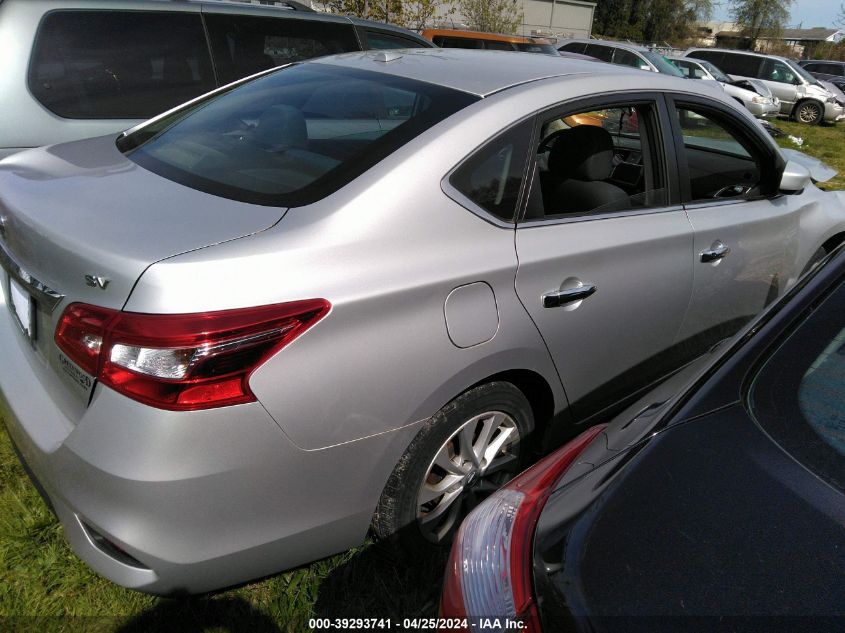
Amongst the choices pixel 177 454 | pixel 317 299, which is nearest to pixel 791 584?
pixel 317 299

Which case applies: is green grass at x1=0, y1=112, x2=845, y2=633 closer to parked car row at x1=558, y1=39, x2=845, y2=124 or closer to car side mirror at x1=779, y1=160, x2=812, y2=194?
car side mirror at x1=779, y1=160, x2=812, y2=194

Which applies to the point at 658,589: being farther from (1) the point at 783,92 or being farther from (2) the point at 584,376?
(1) the point at 783,92

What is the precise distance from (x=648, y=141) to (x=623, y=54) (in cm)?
1457

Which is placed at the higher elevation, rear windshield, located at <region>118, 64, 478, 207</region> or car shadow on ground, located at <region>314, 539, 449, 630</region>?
rear windshield, located at <region>118, 64, 478, 207</region>

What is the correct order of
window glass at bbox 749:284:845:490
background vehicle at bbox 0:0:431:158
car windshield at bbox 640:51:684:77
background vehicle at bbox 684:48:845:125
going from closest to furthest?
window glass at bbox 749:284:845:490 → background vehicle at bbox 0:0:431:158 → car windshield at bbox 640:51:684:77 → background vehicle at bbox 684:48:845:125

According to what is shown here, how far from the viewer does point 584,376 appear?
2.58 m

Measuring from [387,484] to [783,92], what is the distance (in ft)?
68.6

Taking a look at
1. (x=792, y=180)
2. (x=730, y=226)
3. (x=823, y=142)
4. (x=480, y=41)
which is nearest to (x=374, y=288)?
(x=730, y=226)

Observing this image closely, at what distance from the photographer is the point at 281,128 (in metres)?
2.59

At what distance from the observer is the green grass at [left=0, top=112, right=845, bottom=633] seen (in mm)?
2166

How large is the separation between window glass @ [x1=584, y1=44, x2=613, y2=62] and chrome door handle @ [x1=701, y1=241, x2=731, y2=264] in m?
14.8

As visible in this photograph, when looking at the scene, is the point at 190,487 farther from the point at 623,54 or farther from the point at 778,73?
the point at 778,73

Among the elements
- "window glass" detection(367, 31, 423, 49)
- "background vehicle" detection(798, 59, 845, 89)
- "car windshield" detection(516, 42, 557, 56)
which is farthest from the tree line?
"window glass" detection(367, 31, 423, 49)

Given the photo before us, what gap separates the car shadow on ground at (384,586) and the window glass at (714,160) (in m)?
1.87
